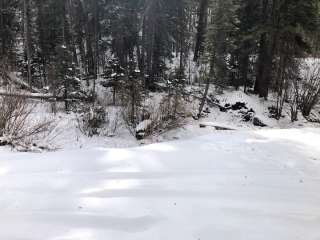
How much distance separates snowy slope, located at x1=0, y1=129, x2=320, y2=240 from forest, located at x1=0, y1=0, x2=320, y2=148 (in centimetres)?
722

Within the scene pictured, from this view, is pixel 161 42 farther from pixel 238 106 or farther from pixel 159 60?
pixel 238 106

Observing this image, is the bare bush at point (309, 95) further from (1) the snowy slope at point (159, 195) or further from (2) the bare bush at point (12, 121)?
(2) the bare bush at point (12, 121)

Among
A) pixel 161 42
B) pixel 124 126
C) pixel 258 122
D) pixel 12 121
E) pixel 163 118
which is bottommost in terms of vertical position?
pixel 258 122

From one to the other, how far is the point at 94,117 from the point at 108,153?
25.3 ft

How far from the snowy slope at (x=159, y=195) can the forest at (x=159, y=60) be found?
7.22m

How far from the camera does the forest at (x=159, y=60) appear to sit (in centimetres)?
1439

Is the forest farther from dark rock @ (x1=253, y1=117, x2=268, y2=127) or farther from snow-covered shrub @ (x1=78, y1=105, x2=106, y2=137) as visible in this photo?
dark rock @ (x1=253, y1=117, x2=268, y2=127)

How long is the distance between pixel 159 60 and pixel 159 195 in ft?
56.3

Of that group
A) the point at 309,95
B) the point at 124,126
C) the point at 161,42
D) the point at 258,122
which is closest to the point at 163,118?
the point at 124,126

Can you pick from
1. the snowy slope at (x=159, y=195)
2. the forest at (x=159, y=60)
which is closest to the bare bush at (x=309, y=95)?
the forest at (x=159, y=60)

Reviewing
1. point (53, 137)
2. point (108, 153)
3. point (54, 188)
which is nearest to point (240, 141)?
point (108, 153)

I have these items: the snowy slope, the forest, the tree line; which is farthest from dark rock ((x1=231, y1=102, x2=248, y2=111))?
the snowy slope

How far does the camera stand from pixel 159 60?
20.9 metres

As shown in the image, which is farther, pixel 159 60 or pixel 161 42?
pixel 159 60
